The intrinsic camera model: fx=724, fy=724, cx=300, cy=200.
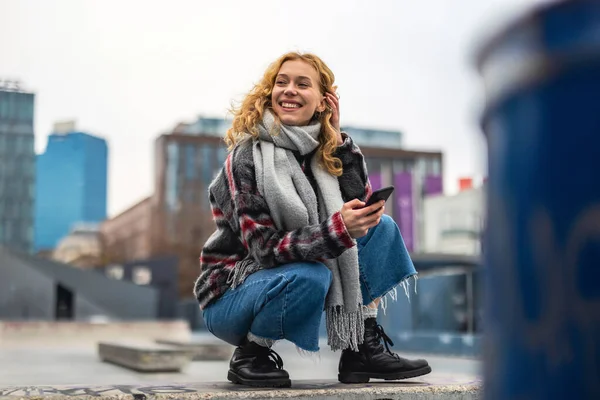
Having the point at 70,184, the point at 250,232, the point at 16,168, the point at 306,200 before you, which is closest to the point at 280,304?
the point at 250,232

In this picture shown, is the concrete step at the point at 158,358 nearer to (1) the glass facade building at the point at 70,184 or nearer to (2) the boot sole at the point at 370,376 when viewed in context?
(2) the boot sole at the point at 370,376

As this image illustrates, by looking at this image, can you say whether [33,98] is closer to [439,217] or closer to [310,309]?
[439,217]

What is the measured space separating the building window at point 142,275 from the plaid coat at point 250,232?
81.4ft

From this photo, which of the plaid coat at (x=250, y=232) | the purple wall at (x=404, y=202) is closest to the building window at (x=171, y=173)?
the purple wall at (x=404, y=202)

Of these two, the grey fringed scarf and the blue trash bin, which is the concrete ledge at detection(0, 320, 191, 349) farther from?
the blue trash bin

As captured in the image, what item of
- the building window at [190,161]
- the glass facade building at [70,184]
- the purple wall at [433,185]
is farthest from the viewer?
the building window at [190,161]

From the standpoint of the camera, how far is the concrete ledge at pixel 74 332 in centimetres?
1589

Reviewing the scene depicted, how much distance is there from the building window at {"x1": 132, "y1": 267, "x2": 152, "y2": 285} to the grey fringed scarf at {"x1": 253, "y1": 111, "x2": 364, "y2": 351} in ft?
81.7

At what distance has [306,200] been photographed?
2322 mm

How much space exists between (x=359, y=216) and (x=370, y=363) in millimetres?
632

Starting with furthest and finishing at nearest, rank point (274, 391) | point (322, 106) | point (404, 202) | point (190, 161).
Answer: point (190, 161), point (404, 202), point (322, 106), point (274, 391)

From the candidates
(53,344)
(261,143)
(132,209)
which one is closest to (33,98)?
(53,344)

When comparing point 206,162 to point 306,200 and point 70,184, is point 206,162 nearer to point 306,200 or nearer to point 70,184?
point 70,184

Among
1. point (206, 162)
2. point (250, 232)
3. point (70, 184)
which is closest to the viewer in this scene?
point (250, 232)
